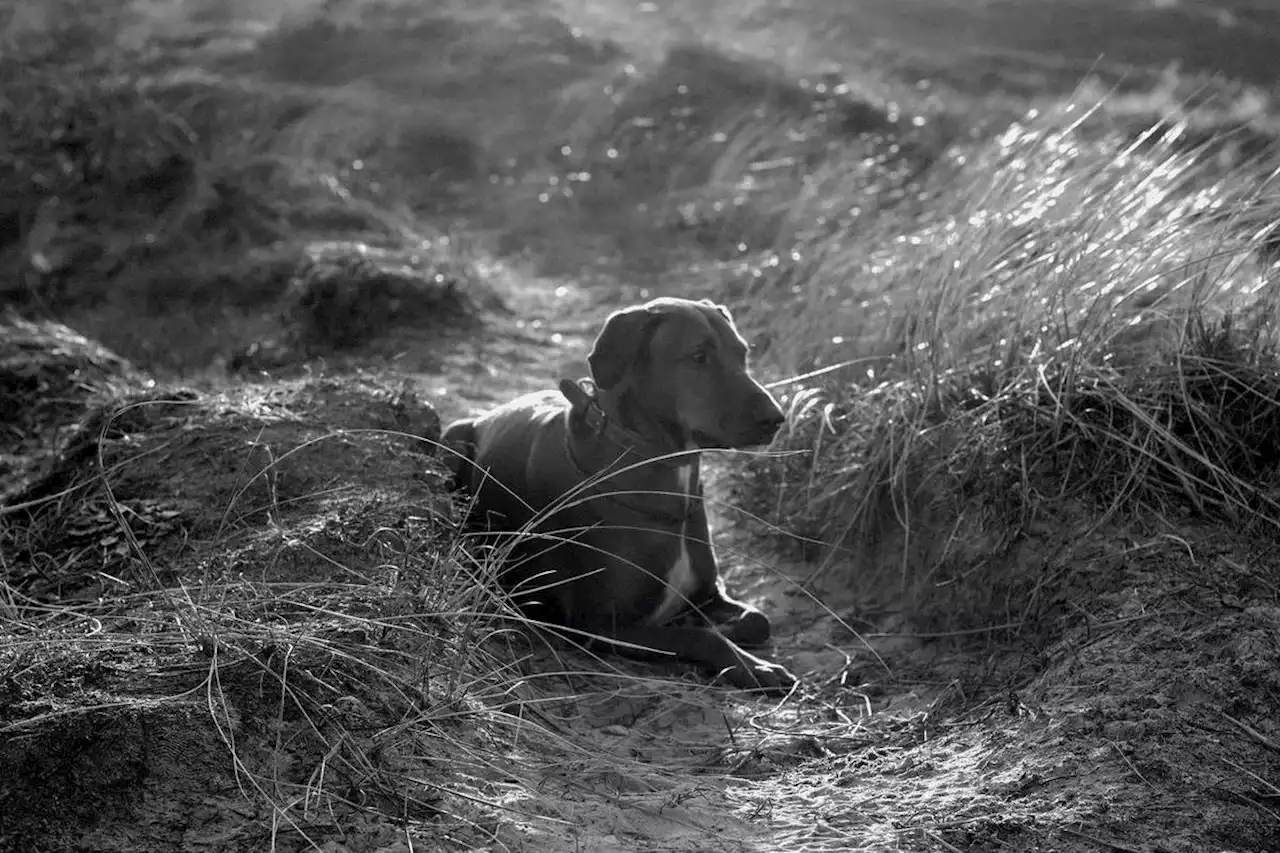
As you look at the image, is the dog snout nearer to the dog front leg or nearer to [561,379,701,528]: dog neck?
[561,379,701,528]: dog neck

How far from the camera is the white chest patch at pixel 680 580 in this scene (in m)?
4.27

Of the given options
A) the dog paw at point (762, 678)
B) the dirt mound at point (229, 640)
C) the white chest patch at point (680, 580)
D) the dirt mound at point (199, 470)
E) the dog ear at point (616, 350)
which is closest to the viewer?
the dirt mound at point (229, 640)

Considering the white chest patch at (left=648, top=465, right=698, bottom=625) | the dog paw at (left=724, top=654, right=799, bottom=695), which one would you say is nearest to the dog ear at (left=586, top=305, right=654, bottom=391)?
the white chest patch at (left=648, top=465, right=698, bottom=625)

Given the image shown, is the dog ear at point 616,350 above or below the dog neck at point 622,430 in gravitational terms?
above

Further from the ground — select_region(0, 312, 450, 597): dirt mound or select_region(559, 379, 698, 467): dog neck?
select_region(559, 379, 698, 467): dog neck

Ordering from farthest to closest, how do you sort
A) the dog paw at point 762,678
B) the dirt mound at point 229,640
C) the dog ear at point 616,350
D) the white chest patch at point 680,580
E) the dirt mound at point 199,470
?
the white chest patch at point 680,580 < the dog ear at point 616,350 < the dog paw at point 762,678 < the dirt mound at point 199,470 < the dirt mound at point 229,640

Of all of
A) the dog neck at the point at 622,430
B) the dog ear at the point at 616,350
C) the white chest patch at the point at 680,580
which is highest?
the dog ear at the point at 616,350

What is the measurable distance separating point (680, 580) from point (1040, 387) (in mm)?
1348

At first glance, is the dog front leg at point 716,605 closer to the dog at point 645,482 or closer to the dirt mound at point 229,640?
the dog at point 645,482

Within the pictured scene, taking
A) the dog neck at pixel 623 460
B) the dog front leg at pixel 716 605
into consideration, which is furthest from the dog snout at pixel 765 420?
the dog front leg at pixel 716 605

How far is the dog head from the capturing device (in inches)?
159

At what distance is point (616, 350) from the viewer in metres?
4.09

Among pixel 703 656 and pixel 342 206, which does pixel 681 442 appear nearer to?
pixel 703 656

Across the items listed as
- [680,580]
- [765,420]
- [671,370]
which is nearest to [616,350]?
[671,370]
